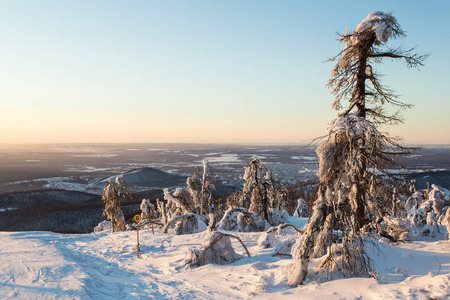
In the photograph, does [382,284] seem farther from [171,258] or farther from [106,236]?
[106,236]

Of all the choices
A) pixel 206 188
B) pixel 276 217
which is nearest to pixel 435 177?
pixel 206 188

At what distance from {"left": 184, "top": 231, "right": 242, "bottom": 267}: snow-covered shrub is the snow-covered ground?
1.01 ft

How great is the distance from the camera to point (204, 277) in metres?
9.10

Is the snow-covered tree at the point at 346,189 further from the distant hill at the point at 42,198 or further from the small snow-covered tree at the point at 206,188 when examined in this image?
the distant hill at the point at 42,198

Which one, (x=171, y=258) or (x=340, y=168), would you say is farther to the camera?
(x=171, y=258)

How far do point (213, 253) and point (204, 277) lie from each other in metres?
1.41

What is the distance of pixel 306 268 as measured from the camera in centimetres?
742

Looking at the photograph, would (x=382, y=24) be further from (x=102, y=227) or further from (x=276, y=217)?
(x=102, y=227)

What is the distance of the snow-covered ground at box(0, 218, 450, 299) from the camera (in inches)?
257

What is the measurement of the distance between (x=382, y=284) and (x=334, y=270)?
3.86ft

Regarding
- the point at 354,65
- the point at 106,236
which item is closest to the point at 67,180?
the point at 106,236

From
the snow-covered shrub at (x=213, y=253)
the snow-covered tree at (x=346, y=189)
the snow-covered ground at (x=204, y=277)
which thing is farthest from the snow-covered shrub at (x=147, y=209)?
the snow-covered tree at (x=346, y=189)

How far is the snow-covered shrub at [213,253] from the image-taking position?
10.3 m

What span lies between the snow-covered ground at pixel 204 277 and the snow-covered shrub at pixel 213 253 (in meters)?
0.31
